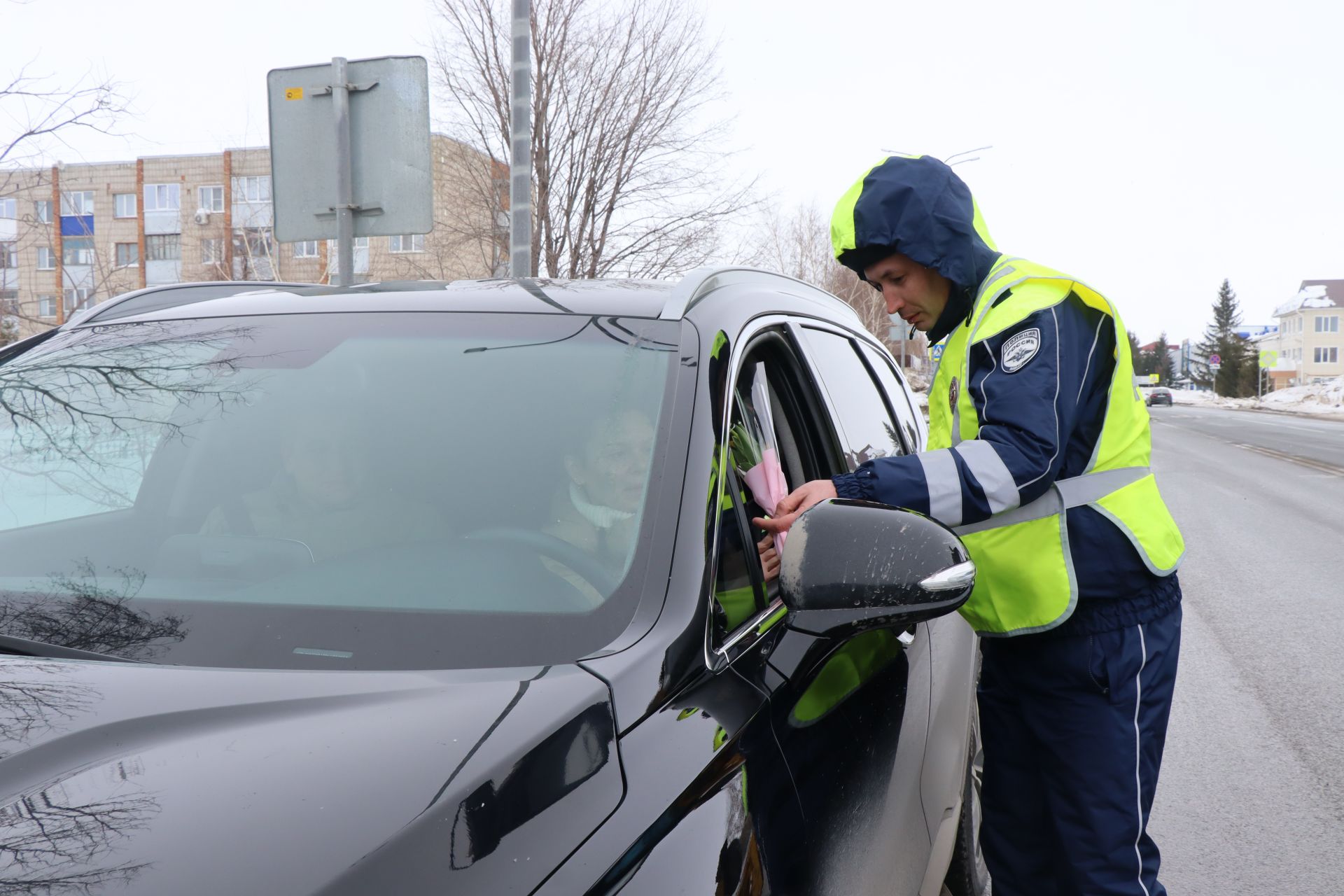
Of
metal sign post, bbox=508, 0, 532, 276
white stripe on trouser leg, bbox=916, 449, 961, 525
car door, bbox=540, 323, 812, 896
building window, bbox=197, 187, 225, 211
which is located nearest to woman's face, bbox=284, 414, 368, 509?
car door, bbox=540, 323, 812, 896

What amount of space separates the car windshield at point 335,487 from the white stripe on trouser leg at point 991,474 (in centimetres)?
63

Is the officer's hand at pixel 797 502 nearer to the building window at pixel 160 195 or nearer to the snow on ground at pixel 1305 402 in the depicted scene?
the snow on ground at pixel 1305 402

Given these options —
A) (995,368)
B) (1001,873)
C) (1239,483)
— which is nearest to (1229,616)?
(1001,873)

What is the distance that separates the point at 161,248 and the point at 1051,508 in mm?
62776

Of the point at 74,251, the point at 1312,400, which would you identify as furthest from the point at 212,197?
the point at 1312,400

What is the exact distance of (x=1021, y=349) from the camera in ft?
7.39

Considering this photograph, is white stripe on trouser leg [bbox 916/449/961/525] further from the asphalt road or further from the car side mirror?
the asphalt road

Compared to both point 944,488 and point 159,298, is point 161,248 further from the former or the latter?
point 944,488

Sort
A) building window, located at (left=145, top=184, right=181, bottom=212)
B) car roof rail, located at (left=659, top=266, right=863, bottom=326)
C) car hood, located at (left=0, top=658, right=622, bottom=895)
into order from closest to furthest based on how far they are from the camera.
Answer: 1. car hood, located at (left=0, top=658, right=622, bottom=895)
2. car roof rail, located at (left=659, top=266, right=863, bottom=326)
3. building window, located at (left=145, top=184, right=181, bottom=212)

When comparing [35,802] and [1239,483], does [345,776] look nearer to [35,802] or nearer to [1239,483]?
[35,802]

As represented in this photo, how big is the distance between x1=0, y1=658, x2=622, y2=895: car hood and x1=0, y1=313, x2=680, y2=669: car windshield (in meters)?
0.10

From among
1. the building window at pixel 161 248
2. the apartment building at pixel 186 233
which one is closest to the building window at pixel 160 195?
the apartment building at pixel 186 233

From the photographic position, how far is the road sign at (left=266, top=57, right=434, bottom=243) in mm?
6066

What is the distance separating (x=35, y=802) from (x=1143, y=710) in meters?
2.05
